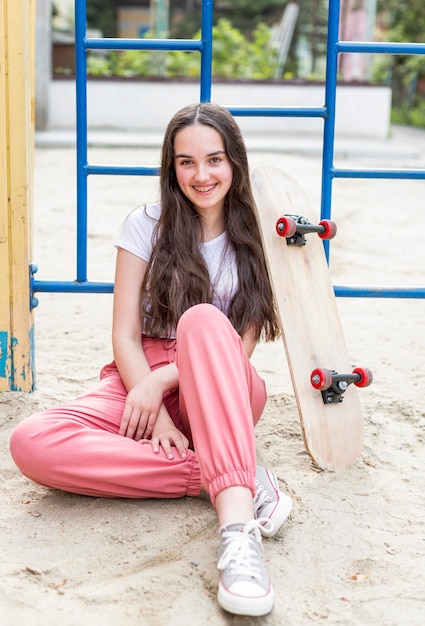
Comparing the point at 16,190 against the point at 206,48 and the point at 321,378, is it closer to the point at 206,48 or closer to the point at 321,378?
the point at 206,48

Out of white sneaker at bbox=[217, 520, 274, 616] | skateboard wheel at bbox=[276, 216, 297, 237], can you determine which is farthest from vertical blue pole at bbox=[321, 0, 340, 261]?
white sneaker at bbox=[217, 520, 274, 616]

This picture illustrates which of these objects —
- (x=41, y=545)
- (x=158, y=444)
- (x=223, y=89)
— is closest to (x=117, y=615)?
(x=41, y=545)

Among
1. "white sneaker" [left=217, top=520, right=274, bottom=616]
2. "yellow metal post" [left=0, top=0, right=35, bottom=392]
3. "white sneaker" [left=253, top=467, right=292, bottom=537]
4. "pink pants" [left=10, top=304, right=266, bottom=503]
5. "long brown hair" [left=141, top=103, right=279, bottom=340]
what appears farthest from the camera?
"yellow metal post" [left=0, top=0, right=35, bottom=392]

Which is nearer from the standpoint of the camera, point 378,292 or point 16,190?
point 16,190

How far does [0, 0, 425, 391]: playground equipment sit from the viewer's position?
235 centimetres

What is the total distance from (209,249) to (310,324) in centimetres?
35

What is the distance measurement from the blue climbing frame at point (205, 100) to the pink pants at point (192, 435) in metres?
0.69

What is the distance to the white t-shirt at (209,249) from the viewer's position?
6.84ft

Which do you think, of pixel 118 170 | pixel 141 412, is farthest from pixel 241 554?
pixel 118 170

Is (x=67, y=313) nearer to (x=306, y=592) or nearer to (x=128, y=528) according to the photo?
(x=128, y=528)

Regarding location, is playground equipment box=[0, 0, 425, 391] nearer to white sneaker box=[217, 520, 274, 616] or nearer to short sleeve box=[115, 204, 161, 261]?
short sleeve box=[115, 204, 161, 261]

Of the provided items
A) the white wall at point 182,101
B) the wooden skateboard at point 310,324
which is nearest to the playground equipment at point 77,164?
the wooden skateboard at point 310,324

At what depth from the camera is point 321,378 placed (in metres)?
2.06

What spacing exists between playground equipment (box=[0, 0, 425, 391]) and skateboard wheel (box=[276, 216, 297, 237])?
310 millimetres
